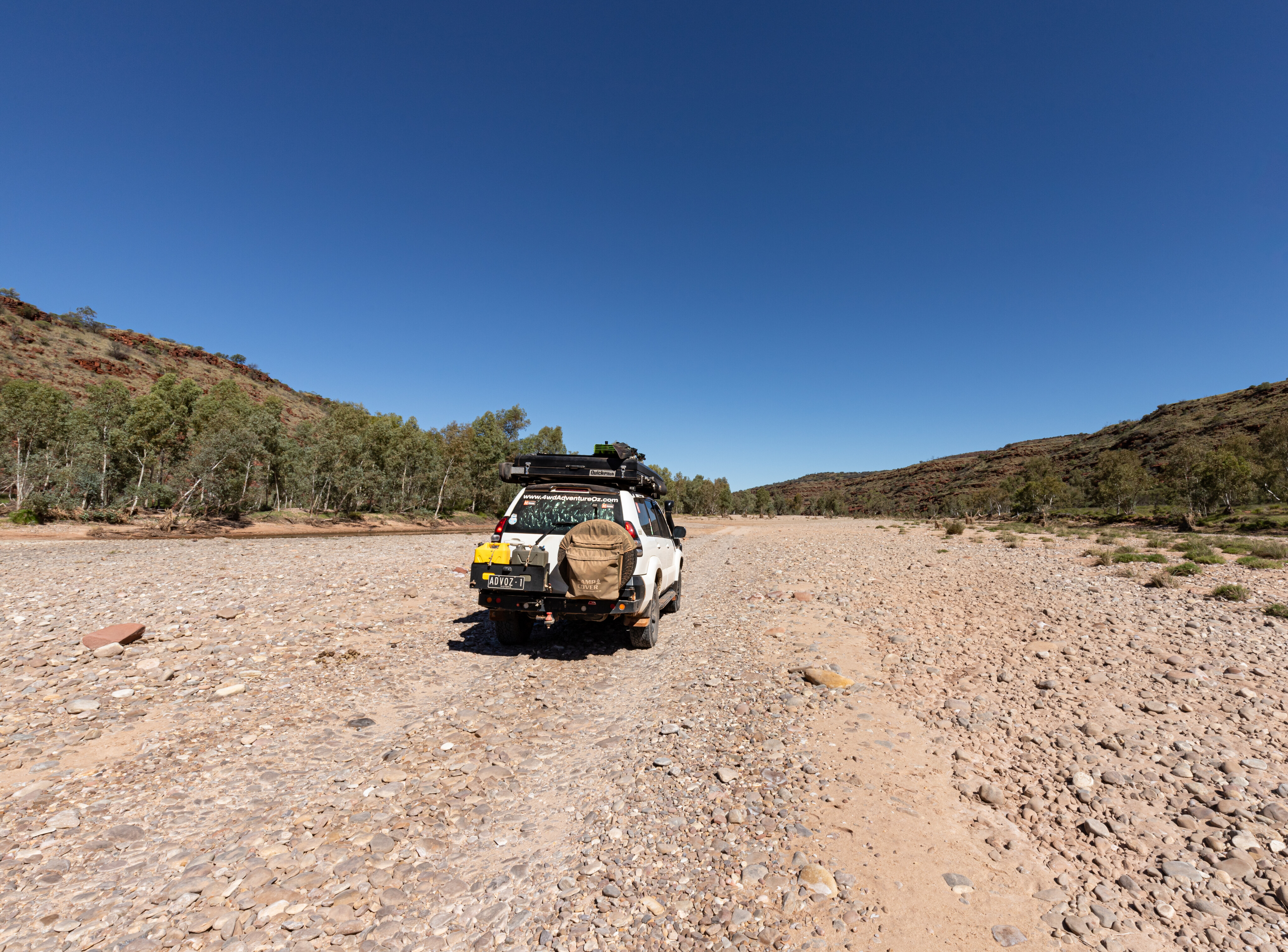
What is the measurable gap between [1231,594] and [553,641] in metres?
12.9

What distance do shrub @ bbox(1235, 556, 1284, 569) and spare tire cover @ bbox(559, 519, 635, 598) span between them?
17.1 meters

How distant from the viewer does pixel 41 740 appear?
15.3ft

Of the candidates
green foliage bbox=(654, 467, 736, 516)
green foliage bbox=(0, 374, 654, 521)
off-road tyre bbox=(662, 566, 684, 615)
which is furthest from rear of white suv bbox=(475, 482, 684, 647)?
green foliage bbox=(654, 467, 736, 516)

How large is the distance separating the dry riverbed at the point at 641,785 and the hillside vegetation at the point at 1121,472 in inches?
2358

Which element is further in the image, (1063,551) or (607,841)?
(1063,551)

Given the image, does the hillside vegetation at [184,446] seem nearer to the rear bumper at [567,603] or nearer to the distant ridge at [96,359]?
the distant ridge at [96,359]

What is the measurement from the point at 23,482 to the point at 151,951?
4463 centimetres

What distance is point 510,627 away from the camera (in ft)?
27.2

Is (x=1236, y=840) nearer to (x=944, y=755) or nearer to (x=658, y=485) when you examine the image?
(x=944, y=755)

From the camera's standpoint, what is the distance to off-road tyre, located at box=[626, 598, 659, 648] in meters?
8.40

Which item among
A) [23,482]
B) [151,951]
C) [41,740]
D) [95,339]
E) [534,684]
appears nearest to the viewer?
[151,951]

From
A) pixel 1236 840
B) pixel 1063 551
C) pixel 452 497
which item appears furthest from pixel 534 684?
pixel 452 497

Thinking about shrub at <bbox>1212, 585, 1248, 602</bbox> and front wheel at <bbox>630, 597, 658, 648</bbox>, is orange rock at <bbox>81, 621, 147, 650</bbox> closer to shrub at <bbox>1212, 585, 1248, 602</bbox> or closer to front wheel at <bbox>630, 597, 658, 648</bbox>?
front wheel at <bbox>630, 597, 658, 648</bbox>

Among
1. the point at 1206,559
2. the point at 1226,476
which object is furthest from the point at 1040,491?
the point at 1206,559
